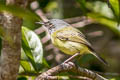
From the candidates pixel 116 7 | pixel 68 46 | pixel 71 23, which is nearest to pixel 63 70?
pixel 68 46

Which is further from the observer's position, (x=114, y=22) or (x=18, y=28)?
(x=114, y=22)

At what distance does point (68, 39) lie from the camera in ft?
12.8

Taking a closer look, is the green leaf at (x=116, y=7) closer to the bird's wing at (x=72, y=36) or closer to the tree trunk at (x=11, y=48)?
the bird's wing at (x=72, y=36)

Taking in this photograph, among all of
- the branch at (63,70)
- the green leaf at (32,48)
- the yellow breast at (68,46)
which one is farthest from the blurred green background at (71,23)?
the branch at (63,70)

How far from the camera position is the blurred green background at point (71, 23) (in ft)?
10.2

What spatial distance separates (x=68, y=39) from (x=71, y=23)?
2182mm

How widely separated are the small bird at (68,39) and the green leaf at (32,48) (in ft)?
1.60

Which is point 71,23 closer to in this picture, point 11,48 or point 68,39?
point 68,39

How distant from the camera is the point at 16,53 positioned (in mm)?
2271

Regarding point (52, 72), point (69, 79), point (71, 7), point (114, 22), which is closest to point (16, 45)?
point (52, 72)

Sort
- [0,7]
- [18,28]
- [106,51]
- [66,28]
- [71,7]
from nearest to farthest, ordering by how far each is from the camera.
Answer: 1. [0,7]
2. [18,28]
3. [66,28]
4. [71,7]
5. [106,51]

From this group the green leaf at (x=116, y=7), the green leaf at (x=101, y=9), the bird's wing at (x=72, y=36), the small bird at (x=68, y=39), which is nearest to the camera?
the green leaf at (x=116, y=7)

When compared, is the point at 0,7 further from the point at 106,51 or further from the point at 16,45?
the point at 106,51

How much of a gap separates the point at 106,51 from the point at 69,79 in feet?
10.2
